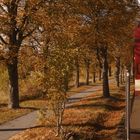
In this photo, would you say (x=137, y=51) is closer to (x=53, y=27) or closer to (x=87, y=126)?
(x=87, y=126)

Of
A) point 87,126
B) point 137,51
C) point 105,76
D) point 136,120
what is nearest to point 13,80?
point 105,76

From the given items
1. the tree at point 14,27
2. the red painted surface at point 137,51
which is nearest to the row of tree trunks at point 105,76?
the tree at point 14,27

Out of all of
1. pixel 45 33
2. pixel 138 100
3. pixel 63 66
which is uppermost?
pixel 45 33

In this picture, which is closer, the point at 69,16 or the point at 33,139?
the point at 33,139

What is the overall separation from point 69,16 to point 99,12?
4269mm

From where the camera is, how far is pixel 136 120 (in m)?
13.7

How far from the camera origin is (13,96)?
27.4m

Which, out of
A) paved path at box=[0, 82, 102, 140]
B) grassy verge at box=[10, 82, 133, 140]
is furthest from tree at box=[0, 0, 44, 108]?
grassy verge at box=[10, 82, 133, 140]

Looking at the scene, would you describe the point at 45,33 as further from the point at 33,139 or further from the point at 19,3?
the point at 33,139

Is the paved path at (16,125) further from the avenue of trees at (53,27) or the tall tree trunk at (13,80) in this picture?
the tall tree trunk at (13,80)

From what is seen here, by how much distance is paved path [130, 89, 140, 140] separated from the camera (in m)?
12.9

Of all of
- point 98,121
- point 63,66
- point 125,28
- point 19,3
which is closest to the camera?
point 63,66

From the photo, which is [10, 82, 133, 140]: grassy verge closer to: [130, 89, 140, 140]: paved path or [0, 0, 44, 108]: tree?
[130, 89, 140, 140]: paved path

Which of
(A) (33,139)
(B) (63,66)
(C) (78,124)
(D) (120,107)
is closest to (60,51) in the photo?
(B) (63,66)
